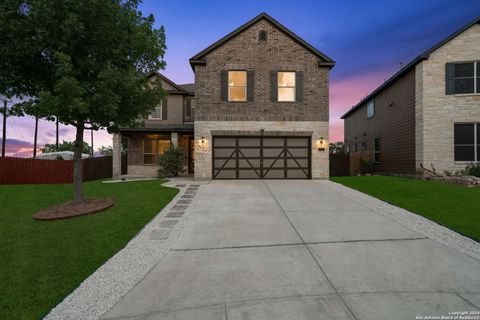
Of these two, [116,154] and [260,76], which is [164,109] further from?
[260,76]

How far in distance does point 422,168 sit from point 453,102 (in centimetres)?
399

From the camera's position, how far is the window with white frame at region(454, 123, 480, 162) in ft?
42.6

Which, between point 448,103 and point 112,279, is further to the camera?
point 448,103

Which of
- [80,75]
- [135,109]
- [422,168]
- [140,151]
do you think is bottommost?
[422,168]

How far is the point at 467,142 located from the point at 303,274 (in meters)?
15.2

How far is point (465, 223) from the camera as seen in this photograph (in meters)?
5.91

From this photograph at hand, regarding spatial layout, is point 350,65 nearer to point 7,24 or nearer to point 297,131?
point 297,131

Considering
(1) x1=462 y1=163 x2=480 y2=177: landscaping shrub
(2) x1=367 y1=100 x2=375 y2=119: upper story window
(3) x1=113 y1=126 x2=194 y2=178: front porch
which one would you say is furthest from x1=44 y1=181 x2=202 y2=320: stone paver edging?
(2) x1=367 y1=100 x2=375 y2=119: upper story window

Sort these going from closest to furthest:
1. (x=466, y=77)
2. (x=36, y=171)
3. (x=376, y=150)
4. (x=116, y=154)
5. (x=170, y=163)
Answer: (x=466, y=77) < (x=36, y=171) < (x=170, y=163) < (x=116, y=154) < (x=376, y=150)

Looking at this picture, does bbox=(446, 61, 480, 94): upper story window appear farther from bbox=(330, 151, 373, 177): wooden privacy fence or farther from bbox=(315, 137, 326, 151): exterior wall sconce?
bbox=(315, 137, 326, 151): exterior wall sconce

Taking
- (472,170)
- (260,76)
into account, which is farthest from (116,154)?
(472,170)

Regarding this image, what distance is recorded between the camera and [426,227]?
5.74 metres

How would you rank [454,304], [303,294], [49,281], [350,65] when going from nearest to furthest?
[454,304] → [303,294] → [49,281] → [350,65]

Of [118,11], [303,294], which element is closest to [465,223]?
[303,294]
